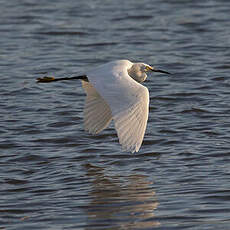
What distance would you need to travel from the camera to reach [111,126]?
749cm

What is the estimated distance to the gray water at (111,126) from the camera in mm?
5164

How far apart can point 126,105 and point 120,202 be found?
2.35ft

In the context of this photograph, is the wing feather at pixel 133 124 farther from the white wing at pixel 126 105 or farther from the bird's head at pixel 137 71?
the bird's head at pixel 137 71

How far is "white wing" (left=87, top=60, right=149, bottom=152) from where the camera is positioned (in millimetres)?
5211

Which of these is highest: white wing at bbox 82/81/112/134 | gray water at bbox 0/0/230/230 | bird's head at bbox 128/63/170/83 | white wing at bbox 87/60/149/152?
white wing at bbox 87/60/149/152

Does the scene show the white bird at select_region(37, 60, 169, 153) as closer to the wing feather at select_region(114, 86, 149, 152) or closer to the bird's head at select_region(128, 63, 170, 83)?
the wing feather at select_region(114, 86, 149, 152)

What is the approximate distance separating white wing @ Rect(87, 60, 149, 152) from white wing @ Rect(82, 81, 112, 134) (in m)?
0.60

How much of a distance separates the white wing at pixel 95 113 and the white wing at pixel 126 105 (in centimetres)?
60

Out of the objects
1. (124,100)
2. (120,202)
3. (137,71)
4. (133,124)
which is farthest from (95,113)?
(120,202)

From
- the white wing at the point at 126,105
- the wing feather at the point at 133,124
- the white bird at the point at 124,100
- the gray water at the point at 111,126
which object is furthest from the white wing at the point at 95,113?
the wing feather at the point at 133,124

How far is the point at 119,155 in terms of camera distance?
657cm

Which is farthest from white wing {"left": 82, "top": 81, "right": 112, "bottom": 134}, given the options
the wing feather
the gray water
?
the wing feather

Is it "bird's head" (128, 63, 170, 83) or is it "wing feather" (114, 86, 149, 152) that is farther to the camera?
"bird's head" (128, 63, 170, 83)

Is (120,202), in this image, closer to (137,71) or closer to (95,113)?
(95,113)
